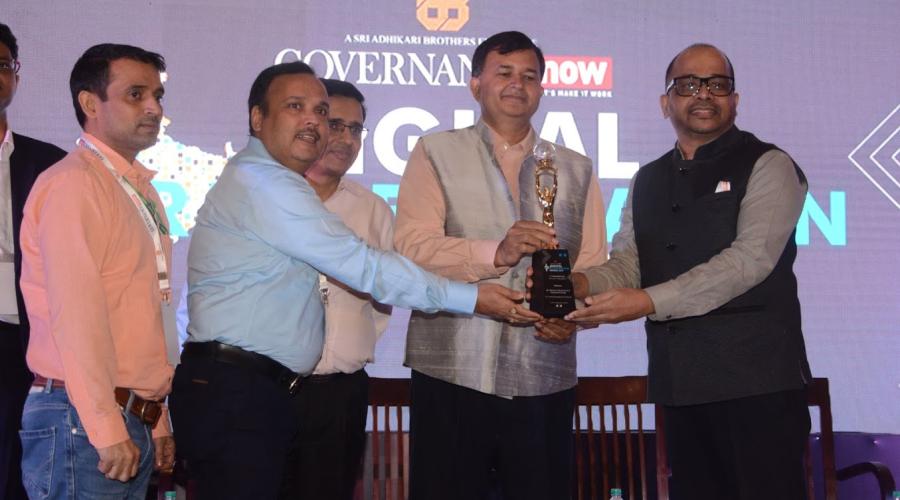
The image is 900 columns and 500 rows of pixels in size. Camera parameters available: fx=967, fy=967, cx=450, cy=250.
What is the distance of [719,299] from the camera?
3.04 m

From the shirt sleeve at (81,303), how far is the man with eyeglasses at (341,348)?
0.78 meters

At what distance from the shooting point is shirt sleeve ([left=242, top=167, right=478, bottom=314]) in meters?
2.66

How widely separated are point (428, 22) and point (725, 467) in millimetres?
2720

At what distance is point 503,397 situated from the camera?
3.06 m

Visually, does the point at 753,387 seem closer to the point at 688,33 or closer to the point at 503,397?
the point at 503,397

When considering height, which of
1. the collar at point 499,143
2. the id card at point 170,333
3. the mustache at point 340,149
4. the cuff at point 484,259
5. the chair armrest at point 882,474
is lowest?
the chair armrest at point 882,474

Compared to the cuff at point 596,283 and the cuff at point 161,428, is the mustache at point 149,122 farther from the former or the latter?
the cuff at point 596,283

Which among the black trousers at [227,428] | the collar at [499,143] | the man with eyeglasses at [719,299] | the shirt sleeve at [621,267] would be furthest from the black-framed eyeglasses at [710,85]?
the black trousers at [227,428]

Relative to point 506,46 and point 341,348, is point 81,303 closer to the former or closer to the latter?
point 341,348

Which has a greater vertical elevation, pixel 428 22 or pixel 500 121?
pixel 428 22

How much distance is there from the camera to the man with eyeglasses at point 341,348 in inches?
126

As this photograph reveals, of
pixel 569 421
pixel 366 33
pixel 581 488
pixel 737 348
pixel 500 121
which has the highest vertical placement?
pixel 366 33

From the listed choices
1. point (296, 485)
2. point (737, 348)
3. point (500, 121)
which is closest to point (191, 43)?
point (500, 121)

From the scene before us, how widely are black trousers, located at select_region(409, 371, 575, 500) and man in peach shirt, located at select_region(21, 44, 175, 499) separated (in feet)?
2.63
